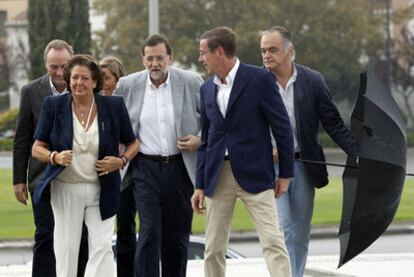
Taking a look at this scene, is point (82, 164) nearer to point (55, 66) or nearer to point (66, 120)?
point (66, 120)

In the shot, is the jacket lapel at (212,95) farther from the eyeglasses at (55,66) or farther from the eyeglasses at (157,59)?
the eyeglasses at (55,66)

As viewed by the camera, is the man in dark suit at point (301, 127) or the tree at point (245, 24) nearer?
the man in dark suit at point (301, 127)

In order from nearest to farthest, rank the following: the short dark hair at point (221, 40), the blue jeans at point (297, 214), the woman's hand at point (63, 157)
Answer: the woman's hand at point (63, 157) < the short dark hair at point (221, 40) < the blue jeans at point (297, 214)

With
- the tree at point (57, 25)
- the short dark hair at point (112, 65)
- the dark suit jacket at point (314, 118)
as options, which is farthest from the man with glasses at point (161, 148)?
the tree at point (57, 25)

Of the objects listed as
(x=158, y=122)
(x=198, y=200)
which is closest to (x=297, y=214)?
(x=198, y=200)

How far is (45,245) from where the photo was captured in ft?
26.8

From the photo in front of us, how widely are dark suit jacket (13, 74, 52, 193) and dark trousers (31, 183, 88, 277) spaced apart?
6.6 inches

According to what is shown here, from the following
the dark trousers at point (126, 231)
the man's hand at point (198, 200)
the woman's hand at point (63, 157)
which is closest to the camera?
the woman's hand at point (63, 157)

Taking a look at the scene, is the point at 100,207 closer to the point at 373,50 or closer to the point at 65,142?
the point at 65,142

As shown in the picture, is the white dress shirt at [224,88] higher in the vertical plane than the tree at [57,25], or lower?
higher

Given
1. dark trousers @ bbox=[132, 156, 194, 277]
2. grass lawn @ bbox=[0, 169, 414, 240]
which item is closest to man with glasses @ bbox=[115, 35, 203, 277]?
dark trousers @ bbox=[132, 156, 194, 277]

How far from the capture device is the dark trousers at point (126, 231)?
8.35m

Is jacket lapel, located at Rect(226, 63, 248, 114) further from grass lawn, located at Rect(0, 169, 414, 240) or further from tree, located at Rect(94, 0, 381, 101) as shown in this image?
tree, located at Rect(94, 0, 381, 101)

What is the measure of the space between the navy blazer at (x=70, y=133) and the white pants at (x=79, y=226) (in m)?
0.07
